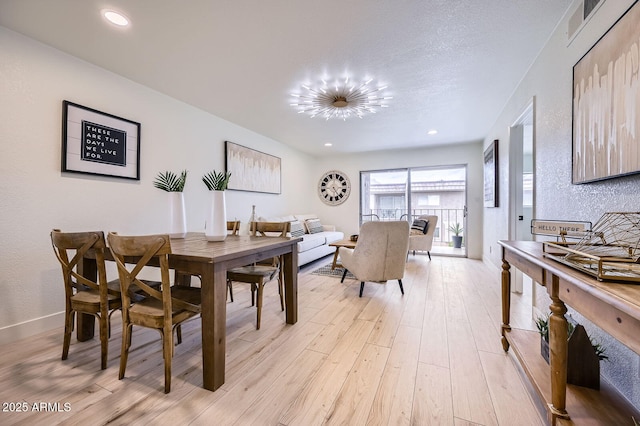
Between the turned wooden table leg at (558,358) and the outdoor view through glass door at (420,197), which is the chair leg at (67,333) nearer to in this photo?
the turned wooden table leg at (558,358)

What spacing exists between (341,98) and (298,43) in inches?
39.5

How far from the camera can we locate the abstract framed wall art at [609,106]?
1162mm

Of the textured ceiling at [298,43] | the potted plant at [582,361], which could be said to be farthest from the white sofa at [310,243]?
the potted plant at [582,361]

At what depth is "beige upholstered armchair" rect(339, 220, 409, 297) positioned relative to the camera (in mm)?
2869

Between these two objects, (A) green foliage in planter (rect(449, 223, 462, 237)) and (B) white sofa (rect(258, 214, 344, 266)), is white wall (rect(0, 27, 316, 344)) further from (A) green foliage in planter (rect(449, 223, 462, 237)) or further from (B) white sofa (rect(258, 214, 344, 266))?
(A) green foliage in planter (rect(449, 223, 462, 237))

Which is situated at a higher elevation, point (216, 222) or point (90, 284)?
point (216, 222)

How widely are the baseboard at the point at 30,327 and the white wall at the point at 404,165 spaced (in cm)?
515

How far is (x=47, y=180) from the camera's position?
2174 mm

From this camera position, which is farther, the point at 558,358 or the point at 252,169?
the point at 252,169

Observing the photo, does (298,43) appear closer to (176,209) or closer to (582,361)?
(176,209)

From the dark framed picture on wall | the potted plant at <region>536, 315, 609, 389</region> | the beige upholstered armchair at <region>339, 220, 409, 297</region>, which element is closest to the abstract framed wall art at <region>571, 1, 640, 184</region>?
the potted plant at <region>536, 315, 609, 389</region>

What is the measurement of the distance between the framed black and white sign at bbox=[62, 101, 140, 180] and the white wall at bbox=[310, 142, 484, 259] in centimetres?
449

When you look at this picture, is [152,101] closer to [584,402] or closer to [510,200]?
[584,402]

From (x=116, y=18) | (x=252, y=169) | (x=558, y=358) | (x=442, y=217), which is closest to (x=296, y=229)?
(x=252, y=169)
